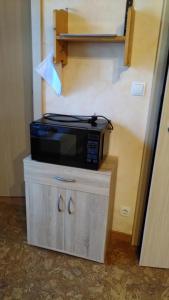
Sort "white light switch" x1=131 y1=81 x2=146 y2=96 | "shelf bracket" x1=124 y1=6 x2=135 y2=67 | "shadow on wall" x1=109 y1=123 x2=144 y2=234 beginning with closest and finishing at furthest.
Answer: "shelf bracket" x1=124 y1=6 x2=135 y2=67 < "white light switch" x1=131 y1=81 x2=146 y2=96 < "shadow on wall" x1=109 y1=123 x2=144 y2=234

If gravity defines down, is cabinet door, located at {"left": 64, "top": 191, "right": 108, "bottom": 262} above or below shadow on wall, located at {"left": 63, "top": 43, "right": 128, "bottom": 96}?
below

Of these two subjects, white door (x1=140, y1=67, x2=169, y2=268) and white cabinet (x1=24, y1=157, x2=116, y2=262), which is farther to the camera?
white cabinet (x1=24, y1=157, x2=116, y2=262)

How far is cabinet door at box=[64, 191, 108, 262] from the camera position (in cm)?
157

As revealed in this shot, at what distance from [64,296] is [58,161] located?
2.88ft

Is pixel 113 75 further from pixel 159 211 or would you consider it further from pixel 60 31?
pixel 159 211

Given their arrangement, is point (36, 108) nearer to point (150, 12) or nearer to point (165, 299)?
point (150, 12)

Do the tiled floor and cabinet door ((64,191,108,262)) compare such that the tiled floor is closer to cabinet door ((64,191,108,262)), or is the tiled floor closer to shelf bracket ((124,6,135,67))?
cabinet door ((64,191,108,262))

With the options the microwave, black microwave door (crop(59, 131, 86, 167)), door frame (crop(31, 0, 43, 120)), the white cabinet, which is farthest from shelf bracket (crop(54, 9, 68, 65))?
the white cabinet

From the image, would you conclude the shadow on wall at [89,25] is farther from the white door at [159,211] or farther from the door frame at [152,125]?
the white door at [159,211]

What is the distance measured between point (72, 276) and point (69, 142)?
3.15ft

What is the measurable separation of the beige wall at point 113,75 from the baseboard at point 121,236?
26 cm

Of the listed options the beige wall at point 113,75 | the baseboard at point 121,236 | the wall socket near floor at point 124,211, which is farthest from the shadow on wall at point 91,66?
the baseboard at point 121,236

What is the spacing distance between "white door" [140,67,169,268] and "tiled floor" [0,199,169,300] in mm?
113

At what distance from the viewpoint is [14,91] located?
2102 millimetres
